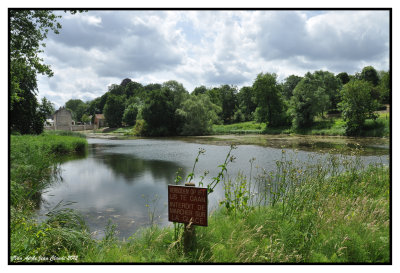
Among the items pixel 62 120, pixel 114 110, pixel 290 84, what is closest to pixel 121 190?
pixel 62 120

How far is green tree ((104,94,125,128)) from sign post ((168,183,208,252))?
74.2m

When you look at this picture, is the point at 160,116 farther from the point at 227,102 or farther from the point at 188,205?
the point at 188,205

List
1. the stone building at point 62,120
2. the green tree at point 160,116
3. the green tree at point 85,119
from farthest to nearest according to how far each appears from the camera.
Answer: the green tree at point 85,119 → the green tree at point 160,116 → the stone building at point 62,120

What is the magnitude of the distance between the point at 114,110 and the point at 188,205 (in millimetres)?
76276

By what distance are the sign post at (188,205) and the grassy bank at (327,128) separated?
3216cm

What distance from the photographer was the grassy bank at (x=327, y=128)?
3096 centimetres

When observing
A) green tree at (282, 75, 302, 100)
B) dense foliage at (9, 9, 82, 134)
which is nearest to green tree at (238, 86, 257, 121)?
green tree at (282, 75, 302, 100)

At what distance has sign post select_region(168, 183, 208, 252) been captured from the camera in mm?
3533

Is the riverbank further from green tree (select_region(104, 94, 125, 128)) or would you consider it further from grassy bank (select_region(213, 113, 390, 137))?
green tree (select_region(104, 94, 125, 128))

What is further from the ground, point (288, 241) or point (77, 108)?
point (77, 108)

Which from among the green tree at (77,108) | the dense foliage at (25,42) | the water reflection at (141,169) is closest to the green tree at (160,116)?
the water reflection at (141,169)

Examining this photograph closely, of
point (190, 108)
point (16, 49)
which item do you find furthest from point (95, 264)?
point (190, 108)

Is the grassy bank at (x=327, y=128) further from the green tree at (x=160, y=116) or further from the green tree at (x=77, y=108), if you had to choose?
the green tree at (x=77, y=108)

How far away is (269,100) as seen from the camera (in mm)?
54000
